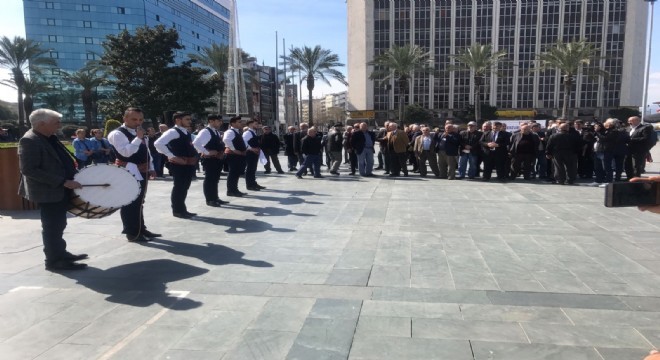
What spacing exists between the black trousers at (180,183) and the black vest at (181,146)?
0.89ft

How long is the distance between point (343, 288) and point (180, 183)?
183 inches

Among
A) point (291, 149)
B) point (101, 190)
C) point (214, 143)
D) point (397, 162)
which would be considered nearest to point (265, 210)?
point (214, 143)

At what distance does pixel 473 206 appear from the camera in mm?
→ 8945

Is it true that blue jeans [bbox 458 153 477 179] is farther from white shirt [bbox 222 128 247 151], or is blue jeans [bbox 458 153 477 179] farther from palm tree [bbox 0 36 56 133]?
palm tree [bbox 0 36 56 133]

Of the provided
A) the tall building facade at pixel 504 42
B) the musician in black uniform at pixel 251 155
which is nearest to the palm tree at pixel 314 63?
the tall building facade at pixel 504 42

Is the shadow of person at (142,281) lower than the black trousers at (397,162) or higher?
lower

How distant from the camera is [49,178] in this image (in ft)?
15.7

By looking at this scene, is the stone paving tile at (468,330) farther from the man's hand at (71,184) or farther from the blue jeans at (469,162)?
the blue jeans at (469,162)

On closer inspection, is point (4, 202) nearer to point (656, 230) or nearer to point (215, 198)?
point (215, 198)

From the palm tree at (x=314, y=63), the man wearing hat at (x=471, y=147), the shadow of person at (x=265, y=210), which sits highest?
the palm tree at (x=314, y=63)

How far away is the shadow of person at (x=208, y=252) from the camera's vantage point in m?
5.27

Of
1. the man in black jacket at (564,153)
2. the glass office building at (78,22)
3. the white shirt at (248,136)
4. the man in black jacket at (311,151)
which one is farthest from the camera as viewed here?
the glass office building at (78,22)

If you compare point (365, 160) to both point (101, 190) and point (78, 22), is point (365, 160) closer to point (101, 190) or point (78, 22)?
point (101, 190)

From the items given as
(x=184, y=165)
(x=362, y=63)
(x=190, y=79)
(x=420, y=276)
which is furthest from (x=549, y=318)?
(x=362, y=63)
